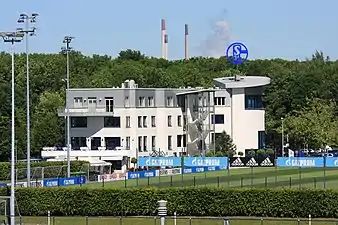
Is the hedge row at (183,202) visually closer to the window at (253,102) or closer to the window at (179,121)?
the window at (179,121)

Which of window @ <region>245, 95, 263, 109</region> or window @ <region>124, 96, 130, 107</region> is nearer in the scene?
window @ <region>124, 96, 130, 107</region>

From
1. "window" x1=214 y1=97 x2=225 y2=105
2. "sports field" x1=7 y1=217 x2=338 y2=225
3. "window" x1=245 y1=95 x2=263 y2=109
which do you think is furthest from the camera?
"window" x1=245 y1=95 x2=263 y2=109

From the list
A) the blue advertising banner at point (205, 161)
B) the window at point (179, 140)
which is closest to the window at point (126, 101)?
the window at point (179, 140)

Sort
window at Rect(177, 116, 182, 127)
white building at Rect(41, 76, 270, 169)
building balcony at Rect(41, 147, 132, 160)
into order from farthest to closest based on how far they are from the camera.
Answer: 1. window at Rect(177, 116, 182, 127)
2. white building at Rect(41, 76, 270, 169)
3. building balcony at Rect(41, 147, 132, 160)

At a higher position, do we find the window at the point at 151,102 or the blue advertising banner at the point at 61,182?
the window at the point at 151,102

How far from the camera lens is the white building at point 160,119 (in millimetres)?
119625

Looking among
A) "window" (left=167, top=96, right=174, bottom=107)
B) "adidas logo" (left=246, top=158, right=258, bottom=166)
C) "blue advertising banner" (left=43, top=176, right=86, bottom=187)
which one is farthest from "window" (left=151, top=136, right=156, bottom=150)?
"blue advertising banner" (left=43, top=176, right=86, bottom=187)

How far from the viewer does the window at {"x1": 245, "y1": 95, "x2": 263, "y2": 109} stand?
131 metres

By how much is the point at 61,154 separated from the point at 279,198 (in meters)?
63.8

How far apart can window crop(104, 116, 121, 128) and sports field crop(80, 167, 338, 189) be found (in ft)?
73.0

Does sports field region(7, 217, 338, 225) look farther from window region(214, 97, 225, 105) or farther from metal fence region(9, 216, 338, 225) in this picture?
window region(214, 97, 225, 105)

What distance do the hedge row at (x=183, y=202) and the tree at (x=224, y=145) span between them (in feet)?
208

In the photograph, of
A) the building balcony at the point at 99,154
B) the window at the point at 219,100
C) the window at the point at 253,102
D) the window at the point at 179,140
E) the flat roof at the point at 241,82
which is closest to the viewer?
the building balcony at the point at 99,154

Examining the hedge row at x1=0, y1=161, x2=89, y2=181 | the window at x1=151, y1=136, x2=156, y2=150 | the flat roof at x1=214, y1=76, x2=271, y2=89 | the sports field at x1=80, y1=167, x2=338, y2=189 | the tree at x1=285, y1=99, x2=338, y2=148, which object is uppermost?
the flat roof at x1=214, y1=76, x2=271, y2=89
